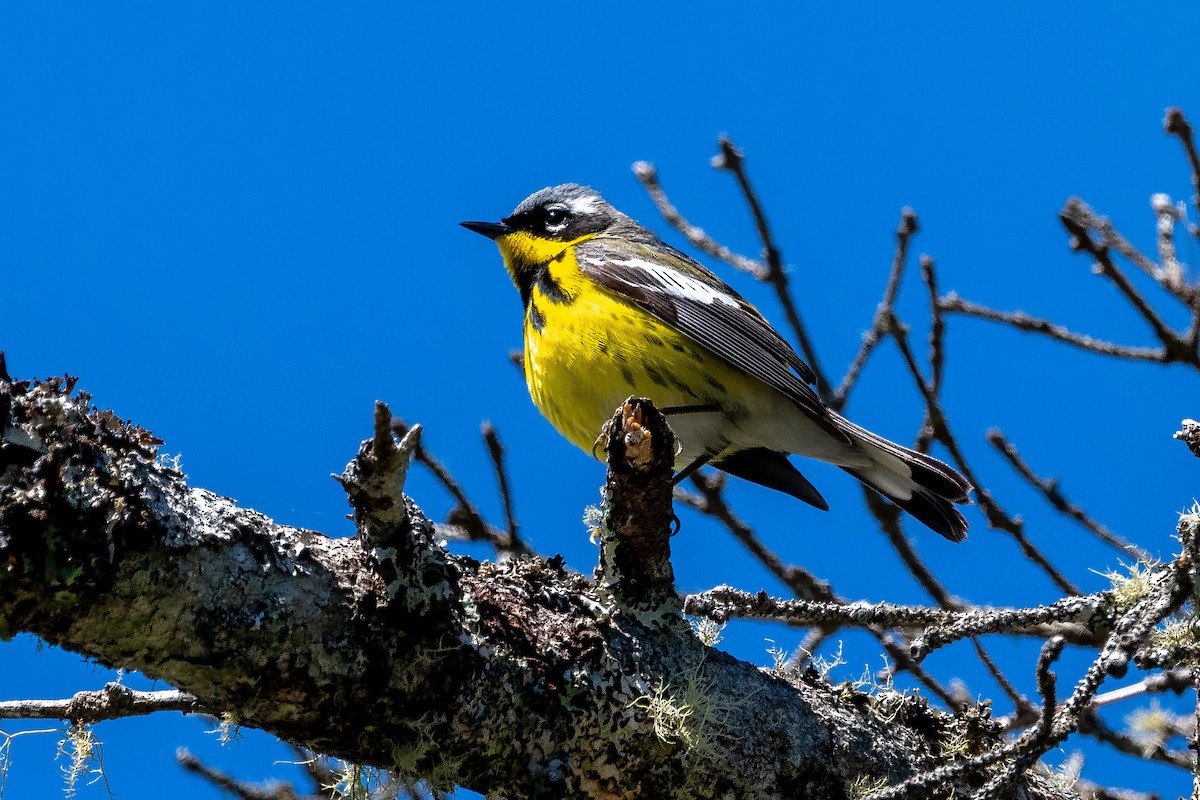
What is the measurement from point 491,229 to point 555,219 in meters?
0.38

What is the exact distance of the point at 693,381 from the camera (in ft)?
15.5

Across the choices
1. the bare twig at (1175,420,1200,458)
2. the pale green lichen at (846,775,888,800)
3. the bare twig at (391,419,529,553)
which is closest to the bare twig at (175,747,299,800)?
the bare twig at (391,419,529,553)

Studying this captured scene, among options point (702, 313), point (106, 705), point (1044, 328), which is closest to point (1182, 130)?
point (1044, 328)

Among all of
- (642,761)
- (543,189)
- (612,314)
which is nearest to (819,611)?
(642,761)

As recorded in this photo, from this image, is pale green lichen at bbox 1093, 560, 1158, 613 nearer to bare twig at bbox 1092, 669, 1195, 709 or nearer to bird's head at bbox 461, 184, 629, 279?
bare twig at bbox 1092, 669, 1195, 709

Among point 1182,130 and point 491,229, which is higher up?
point 491,229

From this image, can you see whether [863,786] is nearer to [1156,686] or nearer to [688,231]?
[1156,686]

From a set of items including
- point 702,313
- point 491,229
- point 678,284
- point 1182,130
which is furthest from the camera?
point 491,229

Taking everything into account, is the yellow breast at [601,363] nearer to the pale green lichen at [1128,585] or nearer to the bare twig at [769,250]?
the bare twig at [769,250]

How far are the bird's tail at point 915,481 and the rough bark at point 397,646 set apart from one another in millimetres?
1719

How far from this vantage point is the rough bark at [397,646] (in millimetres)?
1982

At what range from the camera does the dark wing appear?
15.3ft

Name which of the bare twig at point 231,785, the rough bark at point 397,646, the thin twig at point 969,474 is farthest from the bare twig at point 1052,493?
the bare twig at point 231,785

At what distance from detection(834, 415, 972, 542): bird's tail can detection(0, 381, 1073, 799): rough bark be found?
1.72 m
